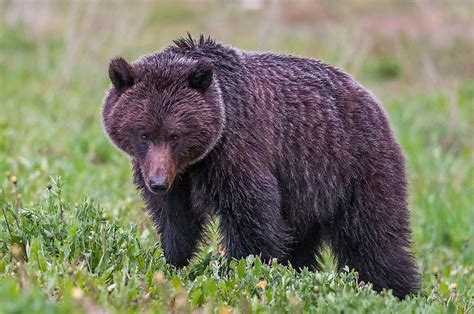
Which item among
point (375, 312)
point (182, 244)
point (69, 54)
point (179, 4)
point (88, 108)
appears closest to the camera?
point (375, 312)

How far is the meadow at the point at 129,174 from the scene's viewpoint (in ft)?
14.1

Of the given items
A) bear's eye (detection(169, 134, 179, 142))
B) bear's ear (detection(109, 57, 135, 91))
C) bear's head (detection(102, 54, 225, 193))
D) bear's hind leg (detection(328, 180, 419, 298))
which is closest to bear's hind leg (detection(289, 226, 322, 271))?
bear's hind leg (detection(328, 180, 419, 298))

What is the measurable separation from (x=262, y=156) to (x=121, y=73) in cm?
101

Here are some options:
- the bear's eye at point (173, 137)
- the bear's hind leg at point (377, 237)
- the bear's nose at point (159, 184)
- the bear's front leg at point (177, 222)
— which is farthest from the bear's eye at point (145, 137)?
the bear's hind leg at point (377, 237)

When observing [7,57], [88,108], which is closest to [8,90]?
[88,108]

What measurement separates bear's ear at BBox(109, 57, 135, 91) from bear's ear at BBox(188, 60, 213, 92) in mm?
355

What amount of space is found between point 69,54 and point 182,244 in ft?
27.0

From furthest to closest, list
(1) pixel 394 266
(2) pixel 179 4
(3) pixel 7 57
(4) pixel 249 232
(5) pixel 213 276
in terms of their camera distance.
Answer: (2) pixel 179 4 < (3) pixel 7 57 < (1) pixel 394 266 < (4) pixel 249 232 < (5) pixel 213 276

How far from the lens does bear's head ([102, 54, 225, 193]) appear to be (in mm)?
5012

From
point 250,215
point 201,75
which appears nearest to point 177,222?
point 250,215

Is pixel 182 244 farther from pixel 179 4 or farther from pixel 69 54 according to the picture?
pixel 179 4

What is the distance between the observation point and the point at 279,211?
552cm

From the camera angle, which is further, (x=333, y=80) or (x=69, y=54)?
(x=69, y=54)

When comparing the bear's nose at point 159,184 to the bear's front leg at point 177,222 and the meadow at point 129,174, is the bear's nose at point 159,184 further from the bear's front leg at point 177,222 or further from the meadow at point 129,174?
the bear's front leg at point 177,222
